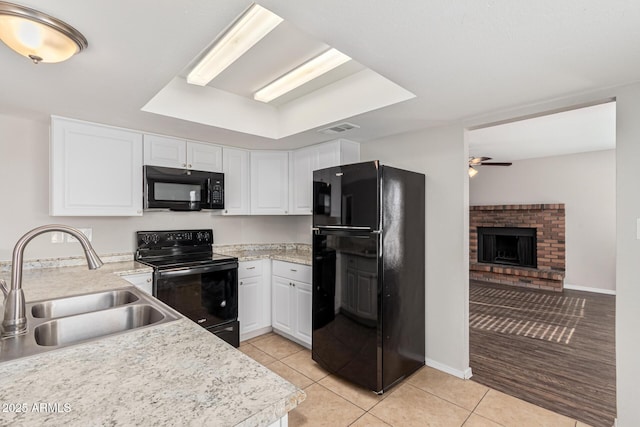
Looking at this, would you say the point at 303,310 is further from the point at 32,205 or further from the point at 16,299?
the point at 32,205

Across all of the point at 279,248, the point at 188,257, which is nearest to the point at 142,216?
A: the point at 188,257

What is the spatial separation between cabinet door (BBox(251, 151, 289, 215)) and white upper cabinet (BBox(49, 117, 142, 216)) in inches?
47.0

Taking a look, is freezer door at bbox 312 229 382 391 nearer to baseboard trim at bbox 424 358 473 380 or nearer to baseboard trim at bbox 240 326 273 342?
baseboard trim at bbox 424 358 473 380

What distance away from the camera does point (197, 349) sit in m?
1.05

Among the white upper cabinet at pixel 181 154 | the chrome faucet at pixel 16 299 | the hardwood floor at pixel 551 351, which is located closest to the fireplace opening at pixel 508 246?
the hardwood floor at pixel 551 351

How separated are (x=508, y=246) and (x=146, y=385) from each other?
6.89 meters

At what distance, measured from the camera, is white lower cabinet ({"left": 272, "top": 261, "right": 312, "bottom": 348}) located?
3113 mm

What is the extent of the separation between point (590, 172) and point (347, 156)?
4.60 m

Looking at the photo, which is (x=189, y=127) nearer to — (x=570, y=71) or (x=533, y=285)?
(x=570, y=71)

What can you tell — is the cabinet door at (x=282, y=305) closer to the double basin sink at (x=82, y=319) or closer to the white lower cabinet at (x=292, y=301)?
the white lower cabinet at (x=292, y=301)

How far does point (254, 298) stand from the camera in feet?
11.1

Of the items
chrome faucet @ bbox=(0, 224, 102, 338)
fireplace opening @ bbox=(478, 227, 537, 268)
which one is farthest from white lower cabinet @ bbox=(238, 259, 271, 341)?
fireplace opening @ bbox=(478, 227, 537, 268)

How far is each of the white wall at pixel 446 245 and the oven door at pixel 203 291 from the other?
1.89 m

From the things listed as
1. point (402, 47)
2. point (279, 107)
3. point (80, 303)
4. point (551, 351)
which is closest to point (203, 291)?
point (80, 303)
